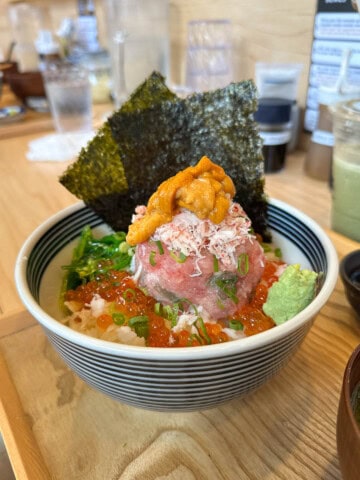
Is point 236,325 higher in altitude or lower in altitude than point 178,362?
lower

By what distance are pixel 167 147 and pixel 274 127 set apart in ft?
2.57

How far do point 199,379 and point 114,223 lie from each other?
0.56m

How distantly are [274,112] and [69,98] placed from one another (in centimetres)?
122

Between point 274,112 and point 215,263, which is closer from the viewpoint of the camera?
point 215,263

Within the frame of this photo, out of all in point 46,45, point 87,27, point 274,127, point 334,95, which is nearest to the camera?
point 334,95

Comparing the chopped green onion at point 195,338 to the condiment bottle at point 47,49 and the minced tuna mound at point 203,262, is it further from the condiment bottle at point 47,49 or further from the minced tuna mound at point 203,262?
the condiment bottle at point 47,49

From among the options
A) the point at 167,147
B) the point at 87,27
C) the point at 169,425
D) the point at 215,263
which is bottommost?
the point at 169,425

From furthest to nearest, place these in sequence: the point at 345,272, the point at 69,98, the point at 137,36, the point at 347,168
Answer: the point at 137,36 → the point at 69,98 → the point at 347,168 → the point at 345,272

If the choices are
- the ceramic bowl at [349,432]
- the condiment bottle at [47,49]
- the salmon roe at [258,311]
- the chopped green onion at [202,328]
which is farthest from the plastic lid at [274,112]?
the condiment bottle at [47,49]

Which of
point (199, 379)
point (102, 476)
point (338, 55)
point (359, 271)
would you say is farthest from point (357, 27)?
point (102, 476)

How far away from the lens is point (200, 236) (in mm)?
763

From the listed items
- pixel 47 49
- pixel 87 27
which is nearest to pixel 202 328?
pixel 47 49

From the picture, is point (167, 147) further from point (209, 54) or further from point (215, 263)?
point (209, 54)

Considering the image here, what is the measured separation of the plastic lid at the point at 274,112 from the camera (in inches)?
64.5
